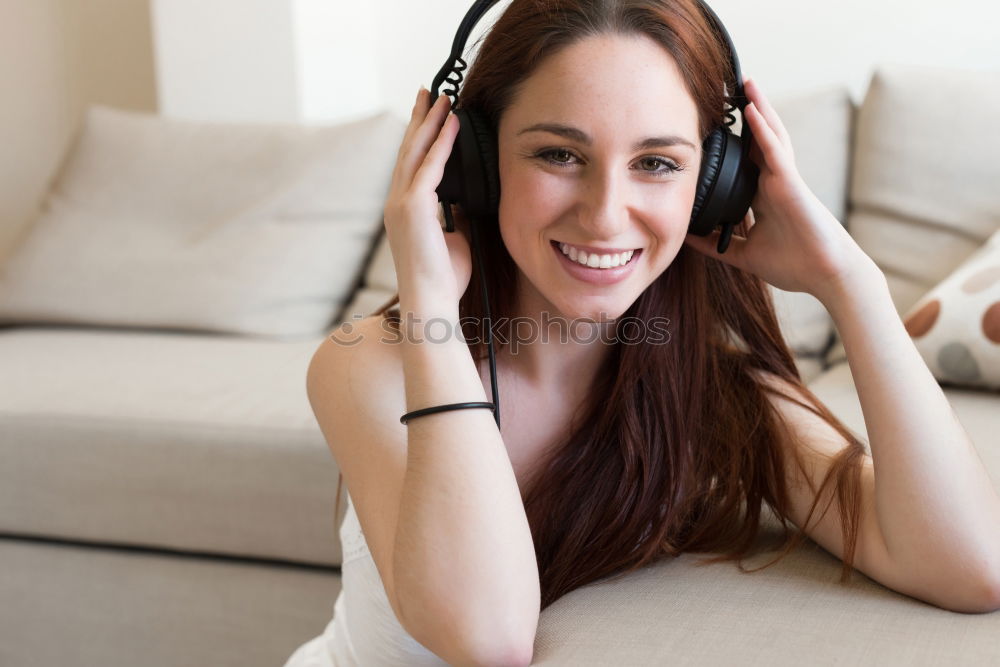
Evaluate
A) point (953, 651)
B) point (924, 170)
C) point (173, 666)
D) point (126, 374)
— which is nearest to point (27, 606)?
point (173, 666)

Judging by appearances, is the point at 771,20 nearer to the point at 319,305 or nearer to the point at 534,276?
the point at 319,305

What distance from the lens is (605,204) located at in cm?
94

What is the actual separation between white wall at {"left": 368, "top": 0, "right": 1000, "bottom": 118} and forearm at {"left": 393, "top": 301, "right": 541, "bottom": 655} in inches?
67.4

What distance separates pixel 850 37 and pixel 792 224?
158 centimetres

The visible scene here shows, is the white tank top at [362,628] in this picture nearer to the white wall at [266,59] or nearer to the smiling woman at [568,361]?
the smiling woman at [568,361]

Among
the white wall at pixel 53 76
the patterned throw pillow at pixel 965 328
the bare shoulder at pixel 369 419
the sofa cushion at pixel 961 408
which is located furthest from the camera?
the white wall at pixel 53 76

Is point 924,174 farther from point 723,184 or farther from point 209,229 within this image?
point 209,229

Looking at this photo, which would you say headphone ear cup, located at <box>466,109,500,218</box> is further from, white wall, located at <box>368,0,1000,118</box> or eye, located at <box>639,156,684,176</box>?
white wall, located at <box>368,0,1000,118</box>

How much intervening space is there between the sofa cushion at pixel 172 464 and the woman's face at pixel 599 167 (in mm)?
692

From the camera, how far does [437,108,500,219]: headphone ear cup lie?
3.29ft

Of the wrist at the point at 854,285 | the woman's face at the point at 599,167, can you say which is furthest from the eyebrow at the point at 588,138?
the wrist at the point at 854,285

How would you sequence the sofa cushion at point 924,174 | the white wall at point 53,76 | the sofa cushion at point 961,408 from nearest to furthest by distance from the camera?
the sofa cushion at point 961,408 → the sofa cushion at point 924,174 → the white wall at point 53,76

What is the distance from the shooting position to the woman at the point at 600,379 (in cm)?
87

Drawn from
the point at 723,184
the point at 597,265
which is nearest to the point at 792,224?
the point at 723,184
